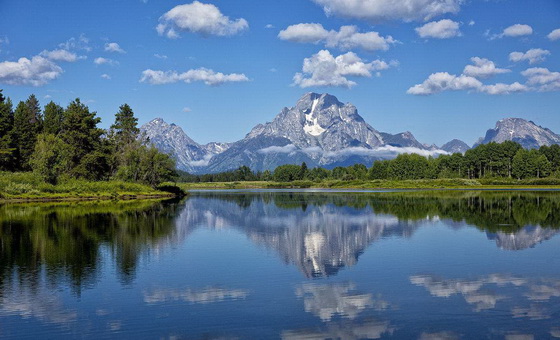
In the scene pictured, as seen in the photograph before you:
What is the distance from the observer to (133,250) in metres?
32.2

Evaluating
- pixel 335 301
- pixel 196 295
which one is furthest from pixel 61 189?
pixel 335 301

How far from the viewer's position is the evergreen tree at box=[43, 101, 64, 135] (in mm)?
123762

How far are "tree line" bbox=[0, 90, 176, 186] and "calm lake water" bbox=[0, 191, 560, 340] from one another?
7261cm

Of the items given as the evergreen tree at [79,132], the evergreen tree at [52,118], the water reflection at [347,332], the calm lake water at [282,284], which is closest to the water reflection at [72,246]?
the calm lake water at [282,284]

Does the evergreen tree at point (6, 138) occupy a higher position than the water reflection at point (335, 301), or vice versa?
the evergreen tree at point (6, 138)

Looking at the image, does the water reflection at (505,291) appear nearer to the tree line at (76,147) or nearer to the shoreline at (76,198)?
the shoreline at (76,198)

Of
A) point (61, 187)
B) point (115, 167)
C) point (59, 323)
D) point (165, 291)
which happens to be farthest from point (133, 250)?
point (115, 167)

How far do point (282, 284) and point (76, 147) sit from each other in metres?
107

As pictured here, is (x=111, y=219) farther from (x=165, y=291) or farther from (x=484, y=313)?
(x=484, y=313)

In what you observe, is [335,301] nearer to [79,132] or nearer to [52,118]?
[79,132]

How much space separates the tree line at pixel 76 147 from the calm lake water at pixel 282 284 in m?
72.6

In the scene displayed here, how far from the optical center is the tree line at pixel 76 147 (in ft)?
346

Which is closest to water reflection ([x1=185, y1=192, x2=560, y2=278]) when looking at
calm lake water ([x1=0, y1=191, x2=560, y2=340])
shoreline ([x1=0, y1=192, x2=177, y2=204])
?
calm lake water ([x1=0, y1=191, x2=560, y2=340])

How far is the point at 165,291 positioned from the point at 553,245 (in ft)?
88.9
